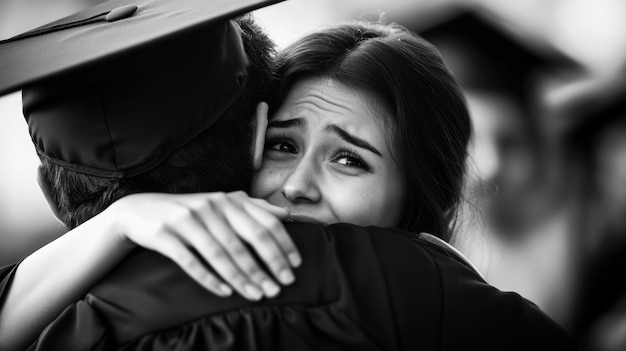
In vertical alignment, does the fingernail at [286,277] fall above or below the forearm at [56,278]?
above

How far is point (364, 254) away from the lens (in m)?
0.96

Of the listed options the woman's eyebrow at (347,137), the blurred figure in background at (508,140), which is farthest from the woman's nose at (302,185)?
the blurred figure in background at (508,140)

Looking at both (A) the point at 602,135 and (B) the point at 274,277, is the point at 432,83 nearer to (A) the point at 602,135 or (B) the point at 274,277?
(B) the point at 274,277

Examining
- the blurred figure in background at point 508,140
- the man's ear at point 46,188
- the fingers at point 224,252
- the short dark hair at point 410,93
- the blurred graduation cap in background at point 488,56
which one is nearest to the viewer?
the fingers at point 224,252

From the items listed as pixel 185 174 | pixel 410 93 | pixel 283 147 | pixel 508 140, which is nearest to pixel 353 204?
pixel 283 147

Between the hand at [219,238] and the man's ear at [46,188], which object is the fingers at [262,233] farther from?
the man's ear at [46,188]

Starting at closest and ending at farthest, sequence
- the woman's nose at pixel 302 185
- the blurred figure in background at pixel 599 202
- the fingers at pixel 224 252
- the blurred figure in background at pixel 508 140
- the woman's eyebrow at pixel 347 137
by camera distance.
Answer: the fingers at pixel 224 252 → the woman's nose at pixel 302 185 → the woman's eyebrow at pixel 347 137 → the blurred figure in background at pixel 599 202 → the blurred figure in background at pixel 508 140

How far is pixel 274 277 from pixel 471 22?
9.28ft

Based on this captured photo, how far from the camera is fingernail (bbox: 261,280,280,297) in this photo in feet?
2.88

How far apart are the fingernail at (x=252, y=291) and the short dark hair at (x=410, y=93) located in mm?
701

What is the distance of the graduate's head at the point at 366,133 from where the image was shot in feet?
4.57

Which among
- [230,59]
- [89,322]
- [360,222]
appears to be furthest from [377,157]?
[89,322]

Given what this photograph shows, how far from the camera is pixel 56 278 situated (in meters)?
0.99

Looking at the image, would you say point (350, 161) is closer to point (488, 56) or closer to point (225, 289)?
point (225, 289)
